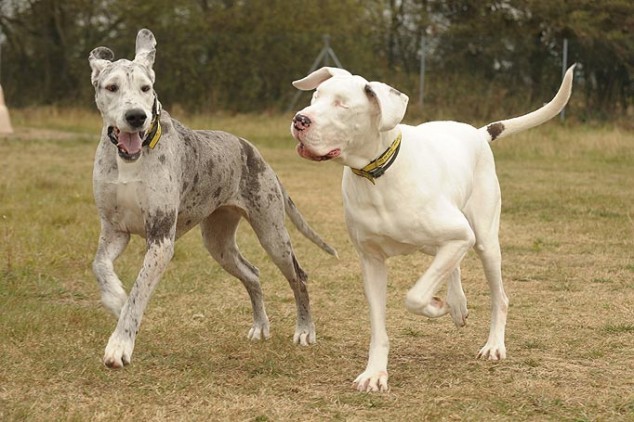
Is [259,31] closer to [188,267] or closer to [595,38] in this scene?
[595,38]

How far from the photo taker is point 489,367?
6.57 meters

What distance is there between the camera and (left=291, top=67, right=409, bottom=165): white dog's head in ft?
19.0

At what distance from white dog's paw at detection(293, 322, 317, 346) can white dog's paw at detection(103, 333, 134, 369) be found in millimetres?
1735

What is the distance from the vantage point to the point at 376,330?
620 cm

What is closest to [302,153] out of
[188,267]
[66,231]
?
[188,267]

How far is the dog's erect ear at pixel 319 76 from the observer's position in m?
6.14

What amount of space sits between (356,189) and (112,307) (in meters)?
1.37

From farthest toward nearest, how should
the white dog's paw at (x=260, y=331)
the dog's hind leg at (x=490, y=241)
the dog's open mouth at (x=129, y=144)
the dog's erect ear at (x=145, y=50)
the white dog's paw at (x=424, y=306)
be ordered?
the white dog's paw at (x=260, y=331) → the dog's hind leg at (x=490, y=241) → the dog's erect ear at (x=145, y=50) → the dog's open mouth at (x=129, y=144) → the white dog's paw at (x=424, y=306)

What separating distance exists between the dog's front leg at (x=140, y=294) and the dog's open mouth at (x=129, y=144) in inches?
15.5

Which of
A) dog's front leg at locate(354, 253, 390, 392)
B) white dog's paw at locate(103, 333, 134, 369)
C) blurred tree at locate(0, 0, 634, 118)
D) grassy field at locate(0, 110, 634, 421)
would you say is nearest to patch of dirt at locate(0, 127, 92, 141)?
blurred tree at locate(0, 0, 634, 118)

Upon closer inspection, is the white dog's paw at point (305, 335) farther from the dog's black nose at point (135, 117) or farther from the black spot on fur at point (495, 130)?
the dog's black nose at point (135, 117)

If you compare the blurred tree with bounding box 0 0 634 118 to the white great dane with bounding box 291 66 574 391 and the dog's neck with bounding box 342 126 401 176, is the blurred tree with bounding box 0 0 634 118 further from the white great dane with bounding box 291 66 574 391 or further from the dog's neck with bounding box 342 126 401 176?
the dog's neck with bounding box 342 126 401 176

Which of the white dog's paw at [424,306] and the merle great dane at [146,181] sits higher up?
the merle great dane at [146,181]

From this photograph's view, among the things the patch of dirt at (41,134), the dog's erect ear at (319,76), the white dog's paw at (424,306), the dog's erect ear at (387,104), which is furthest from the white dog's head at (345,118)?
the patch of dirt at (41,134)
